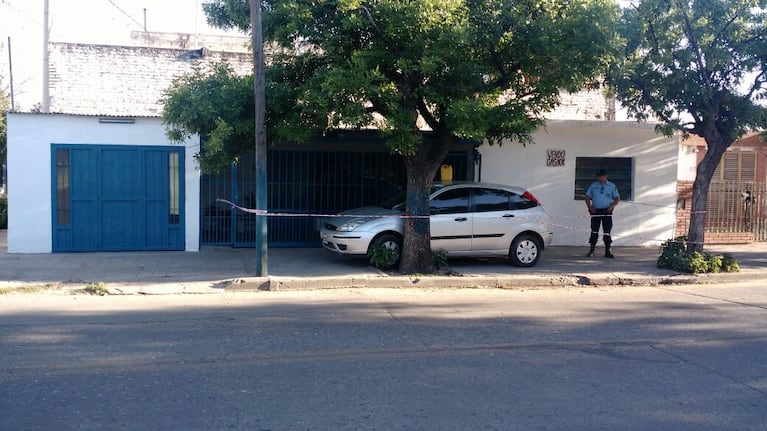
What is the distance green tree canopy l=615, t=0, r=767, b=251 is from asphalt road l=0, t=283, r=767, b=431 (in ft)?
13.2

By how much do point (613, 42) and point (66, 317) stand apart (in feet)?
27.7

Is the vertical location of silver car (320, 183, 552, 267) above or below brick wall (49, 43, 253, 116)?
below

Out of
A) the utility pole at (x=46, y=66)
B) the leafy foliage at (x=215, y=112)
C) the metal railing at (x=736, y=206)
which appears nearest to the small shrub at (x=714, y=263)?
the metal railing at (x=736, y=206)

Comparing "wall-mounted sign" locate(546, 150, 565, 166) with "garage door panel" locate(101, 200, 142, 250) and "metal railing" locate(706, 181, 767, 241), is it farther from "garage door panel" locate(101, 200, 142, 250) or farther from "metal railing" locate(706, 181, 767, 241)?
"garage door panel" locate(101, 200, 142, 250)

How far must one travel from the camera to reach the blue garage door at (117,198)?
531 inches

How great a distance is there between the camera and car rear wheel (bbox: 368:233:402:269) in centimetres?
1176

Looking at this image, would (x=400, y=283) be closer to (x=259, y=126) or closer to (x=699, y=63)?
(x=259, y=126)

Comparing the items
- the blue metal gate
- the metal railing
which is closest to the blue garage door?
the blue metal gate

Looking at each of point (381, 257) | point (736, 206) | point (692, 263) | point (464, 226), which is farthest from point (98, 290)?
point (736, 206)

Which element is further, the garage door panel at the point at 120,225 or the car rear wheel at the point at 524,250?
the garage door panel at the point at 120,225

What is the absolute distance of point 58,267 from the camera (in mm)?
11820

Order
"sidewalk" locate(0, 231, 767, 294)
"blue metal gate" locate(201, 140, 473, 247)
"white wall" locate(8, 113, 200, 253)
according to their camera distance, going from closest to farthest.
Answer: "sidewalk" locate(0, 231, 767, 294) → "white wall" locate(8, 113, 200, 253) → "blue metal gate" locate(201, 140, 473, 247)

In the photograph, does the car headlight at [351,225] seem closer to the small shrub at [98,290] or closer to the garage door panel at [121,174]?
the small shrub at [98,290]

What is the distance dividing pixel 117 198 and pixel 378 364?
9.39 m
